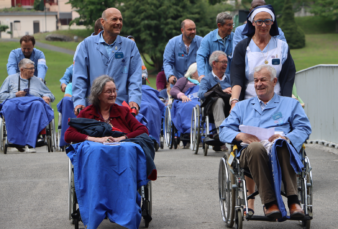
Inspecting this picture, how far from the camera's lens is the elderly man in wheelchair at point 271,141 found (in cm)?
431

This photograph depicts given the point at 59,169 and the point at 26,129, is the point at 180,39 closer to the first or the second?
the point at 26,129

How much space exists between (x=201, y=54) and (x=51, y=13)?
232ft

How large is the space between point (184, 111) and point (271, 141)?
610cm

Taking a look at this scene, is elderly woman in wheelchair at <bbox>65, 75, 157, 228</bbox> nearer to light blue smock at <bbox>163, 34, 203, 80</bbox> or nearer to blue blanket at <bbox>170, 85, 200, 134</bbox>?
blue blanket at <bbox>170, 85, 200, 134</bbox>

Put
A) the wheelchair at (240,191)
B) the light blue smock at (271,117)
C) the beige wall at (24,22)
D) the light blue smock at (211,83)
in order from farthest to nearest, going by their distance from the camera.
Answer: the beige wall at (24,22) < the light blue smock at (211,83) < the light blue smock at (271,117) < the wheelchair at (240,191)

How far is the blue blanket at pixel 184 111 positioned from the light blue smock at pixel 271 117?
5.63 meters

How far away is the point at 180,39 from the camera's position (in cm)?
1104

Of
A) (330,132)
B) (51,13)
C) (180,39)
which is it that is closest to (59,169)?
(180,39)

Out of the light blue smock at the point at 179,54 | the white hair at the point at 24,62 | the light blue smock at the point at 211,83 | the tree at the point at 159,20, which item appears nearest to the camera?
the light blue smock at the point at 211,83

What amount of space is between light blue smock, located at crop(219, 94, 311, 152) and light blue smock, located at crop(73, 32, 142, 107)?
5.74 ft

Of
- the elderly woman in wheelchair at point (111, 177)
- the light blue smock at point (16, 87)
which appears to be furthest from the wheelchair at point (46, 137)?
the elderly woman in wheelchair at point (111, 177)

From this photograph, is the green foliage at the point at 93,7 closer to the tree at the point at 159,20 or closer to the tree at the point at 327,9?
the tree at the point at 159,20

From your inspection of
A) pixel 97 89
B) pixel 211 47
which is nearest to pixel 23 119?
pixel 211 47

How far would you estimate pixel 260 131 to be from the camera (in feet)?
15.2
